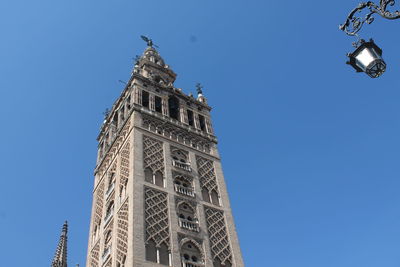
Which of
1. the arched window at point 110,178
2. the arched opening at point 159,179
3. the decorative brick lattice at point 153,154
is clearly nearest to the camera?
the arched opening at point 159,179

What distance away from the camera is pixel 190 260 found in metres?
23.0

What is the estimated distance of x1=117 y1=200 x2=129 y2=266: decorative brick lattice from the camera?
2256 centimetres

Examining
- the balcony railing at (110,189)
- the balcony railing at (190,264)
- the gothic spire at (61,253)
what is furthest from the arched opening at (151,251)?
the gothic spire at (61,253)

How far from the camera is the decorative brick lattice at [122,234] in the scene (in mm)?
22559

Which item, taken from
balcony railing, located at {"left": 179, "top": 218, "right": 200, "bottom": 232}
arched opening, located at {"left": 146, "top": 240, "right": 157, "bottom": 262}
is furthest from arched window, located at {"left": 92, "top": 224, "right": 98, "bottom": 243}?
arched opening, located at {"left": 146, "top": 240, "right": 157, "bottom": 262}

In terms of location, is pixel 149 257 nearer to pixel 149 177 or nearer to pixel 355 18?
pixel 149 177

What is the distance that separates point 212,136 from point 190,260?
1254 centimetres

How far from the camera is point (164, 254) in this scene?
22.5 m

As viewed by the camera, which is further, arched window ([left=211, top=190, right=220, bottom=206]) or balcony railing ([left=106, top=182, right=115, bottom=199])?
balcony railing ([left=106, top=182, right=115, bottom=199])

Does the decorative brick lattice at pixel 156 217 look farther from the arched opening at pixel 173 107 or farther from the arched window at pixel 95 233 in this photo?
the arched opening at pixel 173 107

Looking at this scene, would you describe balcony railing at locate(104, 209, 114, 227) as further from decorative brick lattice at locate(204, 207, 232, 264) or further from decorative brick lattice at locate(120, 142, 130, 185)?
decorative brick lattice at locate(204, 207, 232, 264)

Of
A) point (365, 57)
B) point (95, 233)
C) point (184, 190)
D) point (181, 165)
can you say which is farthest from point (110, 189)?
point (365, 57)

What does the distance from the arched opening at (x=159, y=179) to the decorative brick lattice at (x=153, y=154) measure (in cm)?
24

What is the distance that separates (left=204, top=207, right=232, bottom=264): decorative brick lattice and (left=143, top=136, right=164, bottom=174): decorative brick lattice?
389 centimetres
